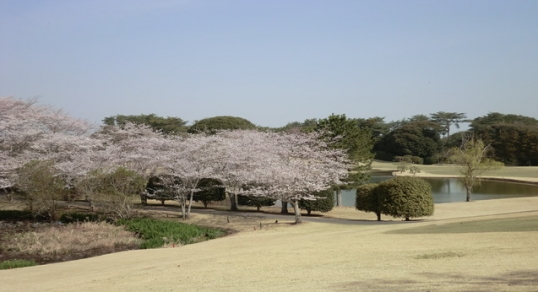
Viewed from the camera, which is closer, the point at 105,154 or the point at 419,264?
the point at 419,264

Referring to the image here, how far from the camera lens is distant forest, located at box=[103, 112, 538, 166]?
90312 mm

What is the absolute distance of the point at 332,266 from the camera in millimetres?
13047

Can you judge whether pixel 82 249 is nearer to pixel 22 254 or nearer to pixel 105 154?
pixel 22 254

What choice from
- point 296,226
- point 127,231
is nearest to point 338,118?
point 296,226

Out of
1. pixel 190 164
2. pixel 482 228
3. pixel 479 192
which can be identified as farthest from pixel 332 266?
pixel 479 192

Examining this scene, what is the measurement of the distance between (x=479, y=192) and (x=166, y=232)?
41.1m

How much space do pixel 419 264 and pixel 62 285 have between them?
915cm

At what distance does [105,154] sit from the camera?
117 feet

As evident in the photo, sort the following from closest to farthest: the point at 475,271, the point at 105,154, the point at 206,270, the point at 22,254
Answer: the point at 475,271 → the point at 206,270 → the point at 22,254 → the point at 105,154

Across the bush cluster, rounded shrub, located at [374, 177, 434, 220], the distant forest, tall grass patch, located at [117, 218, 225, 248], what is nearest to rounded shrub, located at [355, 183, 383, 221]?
the bush cluster

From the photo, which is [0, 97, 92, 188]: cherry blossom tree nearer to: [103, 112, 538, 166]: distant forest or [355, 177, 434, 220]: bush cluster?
[355, 177, 434, 220]: bush cluster

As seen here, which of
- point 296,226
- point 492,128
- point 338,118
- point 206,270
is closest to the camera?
point 206,270

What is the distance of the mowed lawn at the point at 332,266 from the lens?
33.7ft

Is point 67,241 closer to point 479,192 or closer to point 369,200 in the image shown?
point 369,200
